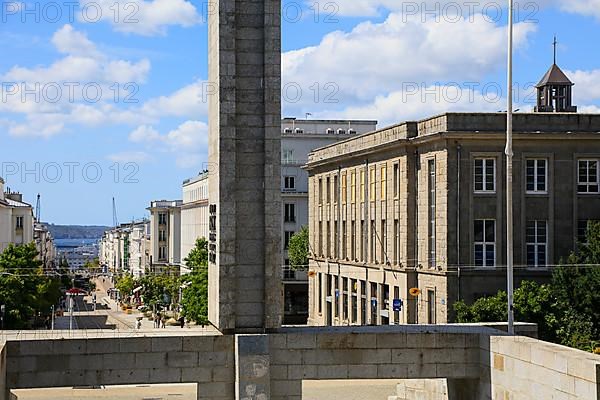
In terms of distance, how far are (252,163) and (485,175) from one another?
31.9m

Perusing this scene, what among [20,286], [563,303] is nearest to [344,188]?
[20,286]

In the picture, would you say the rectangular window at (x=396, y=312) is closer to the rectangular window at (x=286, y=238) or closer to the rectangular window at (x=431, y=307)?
the rectangular window at (x=431, y=307)

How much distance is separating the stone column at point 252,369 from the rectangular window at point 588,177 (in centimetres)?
3549

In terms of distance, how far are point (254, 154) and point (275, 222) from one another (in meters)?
1.97

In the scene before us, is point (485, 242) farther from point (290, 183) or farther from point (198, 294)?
point (290, 183)

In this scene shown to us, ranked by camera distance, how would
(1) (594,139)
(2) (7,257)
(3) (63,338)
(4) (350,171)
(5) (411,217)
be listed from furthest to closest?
(2) (7,257)
(4) (350,171)
(5) (411,217)
(1) (594,139)
(3) (63,338)

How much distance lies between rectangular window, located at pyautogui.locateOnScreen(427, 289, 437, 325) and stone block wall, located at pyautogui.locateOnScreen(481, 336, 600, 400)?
30453 mm

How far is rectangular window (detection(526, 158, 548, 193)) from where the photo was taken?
60531mm

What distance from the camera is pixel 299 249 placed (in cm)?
9869

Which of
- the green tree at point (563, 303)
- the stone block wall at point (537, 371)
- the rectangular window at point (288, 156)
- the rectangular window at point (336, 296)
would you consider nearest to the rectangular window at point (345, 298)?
the rectangular window at point (336, 296)

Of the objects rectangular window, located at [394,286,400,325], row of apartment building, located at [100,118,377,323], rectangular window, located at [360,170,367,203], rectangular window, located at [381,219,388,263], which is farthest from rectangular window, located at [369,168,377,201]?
row of apartment building, located at [100,118,377,323]

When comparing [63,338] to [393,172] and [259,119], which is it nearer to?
[259,119]

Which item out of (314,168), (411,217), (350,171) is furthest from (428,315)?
(314,168)

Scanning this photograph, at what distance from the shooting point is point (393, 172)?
67.9 meters
